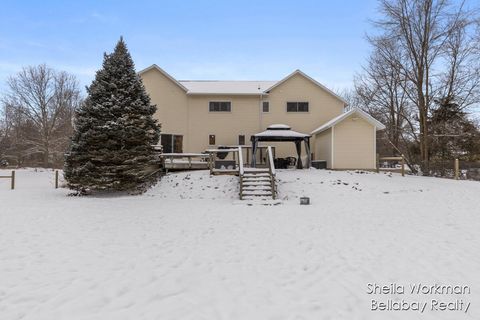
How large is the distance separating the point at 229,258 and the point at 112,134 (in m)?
10.5

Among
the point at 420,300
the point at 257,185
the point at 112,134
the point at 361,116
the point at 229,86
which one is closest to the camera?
the point at 420,300

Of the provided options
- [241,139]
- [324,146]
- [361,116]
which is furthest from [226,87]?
[361,116]

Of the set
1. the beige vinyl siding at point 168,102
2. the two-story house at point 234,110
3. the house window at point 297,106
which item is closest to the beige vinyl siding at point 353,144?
the two-story house at point 234,110

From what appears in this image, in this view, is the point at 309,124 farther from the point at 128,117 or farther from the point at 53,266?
the point at 53,266

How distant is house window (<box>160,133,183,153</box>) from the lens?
21.8 meters

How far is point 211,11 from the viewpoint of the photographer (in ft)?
54.9

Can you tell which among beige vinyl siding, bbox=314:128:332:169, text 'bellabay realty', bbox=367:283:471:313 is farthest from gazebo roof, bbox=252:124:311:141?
text 'bellabay realty', bbox=367:283:471:313

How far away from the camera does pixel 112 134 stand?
13.8 metres

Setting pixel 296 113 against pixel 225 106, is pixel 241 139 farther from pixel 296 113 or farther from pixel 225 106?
pixel 296 113

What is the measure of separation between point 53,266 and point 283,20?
18184 millimetres

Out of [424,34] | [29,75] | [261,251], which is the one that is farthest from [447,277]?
[29,75]

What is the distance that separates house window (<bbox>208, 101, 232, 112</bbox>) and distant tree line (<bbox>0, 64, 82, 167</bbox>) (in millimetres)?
22100

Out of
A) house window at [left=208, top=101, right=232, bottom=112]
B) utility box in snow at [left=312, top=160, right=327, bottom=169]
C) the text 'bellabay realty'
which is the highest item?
house window at [left=208, top=101, right=232, bottom=112]

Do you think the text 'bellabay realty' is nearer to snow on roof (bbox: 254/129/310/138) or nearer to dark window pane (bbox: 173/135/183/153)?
snow on roof (bbox: 254/129/310/138)
